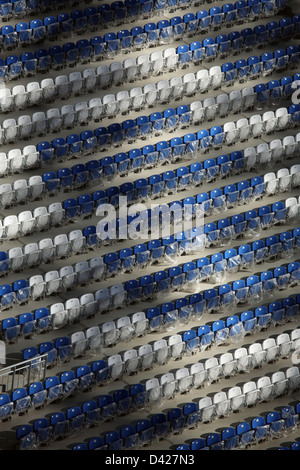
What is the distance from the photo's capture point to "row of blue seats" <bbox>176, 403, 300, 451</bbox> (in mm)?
19328

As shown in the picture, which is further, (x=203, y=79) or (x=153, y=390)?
(x=203, y=79)

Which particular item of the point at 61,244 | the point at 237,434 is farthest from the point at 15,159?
the point at 237,434

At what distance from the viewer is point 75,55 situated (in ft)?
83.6

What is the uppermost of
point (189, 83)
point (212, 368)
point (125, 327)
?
point (189, 83)

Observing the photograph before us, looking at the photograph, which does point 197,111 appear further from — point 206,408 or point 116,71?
point 206,408

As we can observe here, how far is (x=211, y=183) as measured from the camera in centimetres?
2422

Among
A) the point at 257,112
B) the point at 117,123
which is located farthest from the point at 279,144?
the point at 117,123

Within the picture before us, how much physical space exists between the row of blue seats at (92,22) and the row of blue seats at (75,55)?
1.42 ft

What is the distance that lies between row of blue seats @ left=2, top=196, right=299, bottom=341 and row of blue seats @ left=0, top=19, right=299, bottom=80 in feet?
14.9

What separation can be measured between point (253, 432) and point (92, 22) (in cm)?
1060
